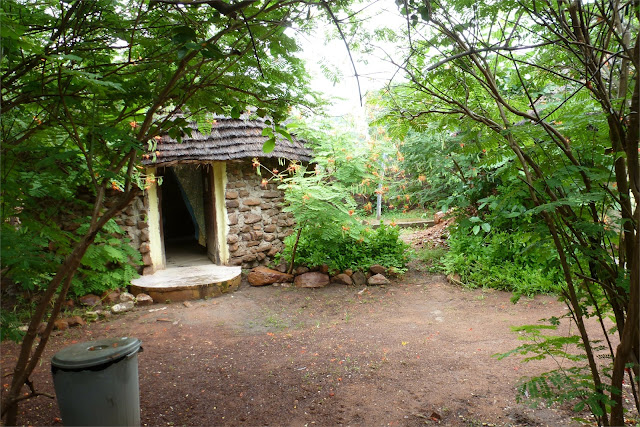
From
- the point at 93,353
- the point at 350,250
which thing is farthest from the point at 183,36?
the point at 350,250

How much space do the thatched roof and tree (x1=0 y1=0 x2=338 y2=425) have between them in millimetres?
3821

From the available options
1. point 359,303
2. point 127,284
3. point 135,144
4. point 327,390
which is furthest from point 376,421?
point 127,284

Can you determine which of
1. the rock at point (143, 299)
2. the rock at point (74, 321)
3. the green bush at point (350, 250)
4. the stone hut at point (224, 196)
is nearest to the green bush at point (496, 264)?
the green bush at point (350, 250)

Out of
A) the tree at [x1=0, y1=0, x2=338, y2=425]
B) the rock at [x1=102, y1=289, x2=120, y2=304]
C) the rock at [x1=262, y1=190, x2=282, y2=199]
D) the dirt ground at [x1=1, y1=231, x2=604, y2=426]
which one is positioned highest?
the tree at [x1=0, y1=0, x2=338, y2=425]

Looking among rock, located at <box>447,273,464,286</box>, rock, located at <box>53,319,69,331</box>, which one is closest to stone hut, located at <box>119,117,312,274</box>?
rock, located at <box>53,319,69,331</box>

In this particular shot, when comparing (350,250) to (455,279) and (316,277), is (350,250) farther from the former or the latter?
(455,279)

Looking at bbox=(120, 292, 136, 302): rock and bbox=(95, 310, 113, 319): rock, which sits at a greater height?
bbox=(120, 292, 136, 302): rock

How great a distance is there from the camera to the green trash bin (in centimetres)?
240

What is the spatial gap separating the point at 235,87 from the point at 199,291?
14.3 feet

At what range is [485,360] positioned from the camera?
3.88 meters

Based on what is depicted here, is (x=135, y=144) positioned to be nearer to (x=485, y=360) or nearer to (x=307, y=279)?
(x=485, y=360)

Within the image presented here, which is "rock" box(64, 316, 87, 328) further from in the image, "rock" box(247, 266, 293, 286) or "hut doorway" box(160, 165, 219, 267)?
"rock" box(247, 266, 293, 286)

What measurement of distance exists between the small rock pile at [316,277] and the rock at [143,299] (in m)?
1.64

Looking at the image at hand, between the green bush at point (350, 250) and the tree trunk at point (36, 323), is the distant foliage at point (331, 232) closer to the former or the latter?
the green bush at point (350, 250)
